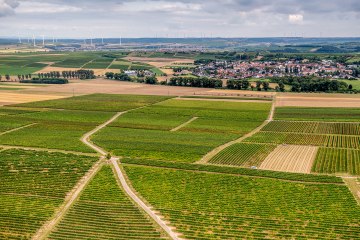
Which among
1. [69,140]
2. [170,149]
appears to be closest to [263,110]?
[170,149]

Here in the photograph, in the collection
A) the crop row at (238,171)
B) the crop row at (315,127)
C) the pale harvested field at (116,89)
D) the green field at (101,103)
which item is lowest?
the crop row at (238,171)

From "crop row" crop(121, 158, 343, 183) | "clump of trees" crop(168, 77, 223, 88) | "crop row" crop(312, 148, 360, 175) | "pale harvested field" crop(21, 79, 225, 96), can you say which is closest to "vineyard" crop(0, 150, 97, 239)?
"crop row" crop(121, 158, 343, 183)

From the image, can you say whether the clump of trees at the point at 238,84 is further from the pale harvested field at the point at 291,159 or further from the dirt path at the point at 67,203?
the dirt path at the point at 67,203

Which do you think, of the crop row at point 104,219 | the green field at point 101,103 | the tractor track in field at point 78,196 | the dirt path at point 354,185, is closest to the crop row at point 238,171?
the dirt path at point 354,185

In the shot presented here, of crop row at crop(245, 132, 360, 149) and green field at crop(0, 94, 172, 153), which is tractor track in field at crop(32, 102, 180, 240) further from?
crop row at crop(245, 132, 360, 149)

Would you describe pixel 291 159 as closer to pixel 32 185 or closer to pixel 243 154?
pixel 243 154

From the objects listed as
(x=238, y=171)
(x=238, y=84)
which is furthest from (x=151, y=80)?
(x=238, y=171)

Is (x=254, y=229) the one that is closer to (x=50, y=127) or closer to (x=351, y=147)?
(x=351, y=147)
